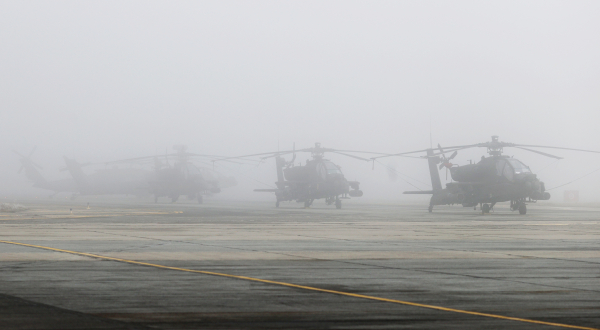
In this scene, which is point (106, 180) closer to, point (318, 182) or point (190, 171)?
point (190, 171)

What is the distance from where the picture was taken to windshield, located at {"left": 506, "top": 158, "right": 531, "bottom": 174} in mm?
38938

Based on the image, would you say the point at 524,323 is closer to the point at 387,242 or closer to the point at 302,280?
the point at 302,280

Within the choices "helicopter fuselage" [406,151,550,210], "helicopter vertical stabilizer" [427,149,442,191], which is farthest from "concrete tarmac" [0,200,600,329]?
"helicopter vertical stabilizer" [427,149,442,191]

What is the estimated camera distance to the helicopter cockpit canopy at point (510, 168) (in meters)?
38.8

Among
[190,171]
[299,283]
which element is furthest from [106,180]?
[299,283]

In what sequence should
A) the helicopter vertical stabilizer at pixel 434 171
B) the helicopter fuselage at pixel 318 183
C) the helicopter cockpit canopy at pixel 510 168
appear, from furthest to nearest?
the helicopter fuselage at pixel 318 183 → the helicopter vertical stabilizer at pixel 434 171 → the helicopter cockpit canopy at pixel 510 168

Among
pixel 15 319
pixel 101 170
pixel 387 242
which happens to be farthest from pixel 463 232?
pixel 101 170

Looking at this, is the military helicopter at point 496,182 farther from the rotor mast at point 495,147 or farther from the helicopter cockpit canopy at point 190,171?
the helicopter cockpit canopy at point 190,171

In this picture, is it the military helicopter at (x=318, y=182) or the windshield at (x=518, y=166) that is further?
the military helicopter at (x=318, y=182)

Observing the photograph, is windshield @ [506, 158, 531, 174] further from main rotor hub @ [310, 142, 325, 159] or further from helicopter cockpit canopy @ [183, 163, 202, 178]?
helicopter cockpit canopy @ [183, 163, 202, 178]

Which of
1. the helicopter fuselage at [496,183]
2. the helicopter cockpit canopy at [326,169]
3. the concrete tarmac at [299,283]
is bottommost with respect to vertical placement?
the concrete tarmac at [299,283]

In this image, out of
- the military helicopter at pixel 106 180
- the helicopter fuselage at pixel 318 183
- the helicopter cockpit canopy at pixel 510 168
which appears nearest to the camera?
the helicopter cockpit canopy at pixel 510 168

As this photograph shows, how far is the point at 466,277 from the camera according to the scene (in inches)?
432

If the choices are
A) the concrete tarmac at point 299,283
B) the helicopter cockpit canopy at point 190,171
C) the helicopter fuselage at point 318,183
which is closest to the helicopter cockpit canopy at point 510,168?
the helicopter fuselage at point 318,183
